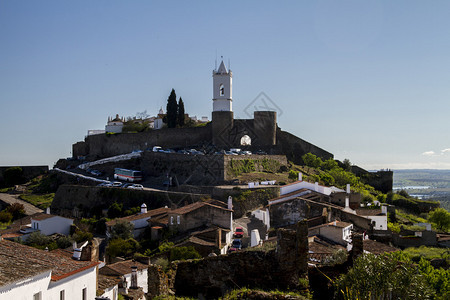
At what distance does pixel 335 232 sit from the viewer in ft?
76.6

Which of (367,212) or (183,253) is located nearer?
(183,253)

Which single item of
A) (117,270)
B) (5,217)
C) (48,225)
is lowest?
(5,217)

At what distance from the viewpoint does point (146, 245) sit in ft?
101

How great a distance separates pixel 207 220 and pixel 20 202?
3039 centimetres

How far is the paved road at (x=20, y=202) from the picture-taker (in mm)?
48219

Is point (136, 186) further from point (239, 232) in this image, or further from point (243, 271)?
point (243, 271)

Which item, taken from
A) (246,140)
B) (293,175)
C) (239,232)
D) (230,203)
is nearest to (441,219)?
(293,175)

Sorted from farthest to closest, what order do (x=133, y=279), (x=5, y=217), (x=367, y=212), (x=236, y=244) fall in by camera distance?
(x=5, y=217) < (x=367, y=212) < (x=236, y=244) < (x=133, y=279)

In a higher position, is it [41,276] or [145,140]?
[145,140]

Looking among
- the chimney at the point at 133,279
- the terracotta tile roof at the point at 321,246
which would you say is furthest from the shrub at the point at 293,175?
the chimney at the point at 133,279

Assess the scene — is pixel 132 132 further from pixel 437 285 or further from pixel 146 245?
pixel 437 285

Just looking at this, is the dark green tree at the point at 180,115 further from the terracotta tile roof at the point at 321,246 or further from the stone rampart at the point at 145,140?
the terracotta tile roof at the point at 321,246

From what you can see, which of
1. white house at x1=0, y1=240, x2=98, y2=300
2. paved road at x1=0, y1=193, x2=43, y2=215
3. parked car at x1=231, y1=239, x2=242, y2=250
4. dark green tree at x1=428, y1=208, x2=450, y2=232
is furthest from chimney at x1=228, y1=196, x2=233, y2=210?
paved road at x1=0, y1=193, x2=43, y2=215

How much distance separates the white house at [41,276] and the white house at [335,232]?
511 inches
